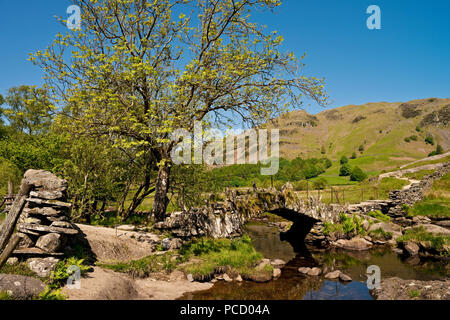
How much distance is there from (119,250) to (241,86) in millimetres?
13297

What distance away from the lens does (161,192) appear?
19375mm

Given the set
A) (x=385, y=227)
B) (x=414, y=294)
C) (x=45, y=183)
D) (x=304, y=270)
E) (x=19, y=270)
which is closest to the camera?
(x=19, y=270)

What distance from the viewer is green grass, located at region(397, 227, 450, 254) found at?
899 inches

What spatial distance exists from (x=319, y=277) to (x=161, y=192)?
39.8 feet

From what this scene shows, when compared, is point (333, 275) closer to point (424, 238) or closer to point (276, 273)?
point (276, 273)

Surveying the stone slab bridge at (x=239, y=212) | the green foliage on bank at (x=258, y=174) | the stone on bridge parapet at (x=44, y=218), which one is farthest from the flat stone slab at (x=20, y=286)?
the green foliage on bank at (x=258, y=174)

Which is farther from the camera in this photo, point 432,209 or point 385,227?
point 432,209

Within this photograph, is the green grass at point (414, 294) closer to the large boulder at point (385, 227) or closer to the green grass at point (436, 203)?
the large boulder at point (385, 227)

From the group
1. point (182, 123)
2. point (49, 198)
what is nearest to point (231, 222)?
point (182, 123)

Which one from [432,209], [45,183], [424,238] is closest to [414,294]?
[424,238]

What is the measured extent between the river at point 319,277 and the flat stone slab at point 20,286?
610 centimetres

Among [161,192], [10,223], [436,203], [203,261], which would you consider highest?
[161,192]

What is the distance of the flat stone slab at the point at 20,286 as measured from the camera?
8000 millimetres

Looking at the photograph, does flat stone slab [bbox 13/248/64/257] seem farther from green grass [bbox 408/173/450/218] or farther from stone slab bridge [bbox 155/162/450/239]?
green grass [bbox 408/173/450/218]
